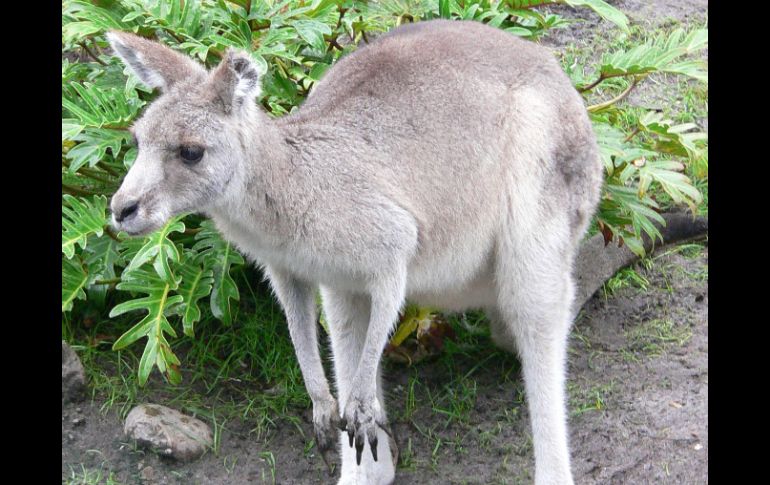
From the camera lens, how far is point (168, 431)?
5148mm

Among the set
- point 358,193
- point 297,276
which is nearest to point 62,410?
point 297,276

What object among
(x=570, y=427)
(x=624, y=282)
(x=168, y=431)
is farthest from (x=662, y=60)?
(x=168, y=431)

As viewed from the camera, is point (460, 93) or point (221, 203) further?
point (460, 93)

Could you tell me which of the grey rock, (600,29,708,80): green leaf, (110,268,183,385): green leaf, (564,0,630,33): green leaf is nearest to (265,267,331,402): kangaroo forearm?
(110,268,183,385): green leaf

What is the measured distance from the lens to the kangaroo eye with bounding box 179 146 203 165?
13.2 feet

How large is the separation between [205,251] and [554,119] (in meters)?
1.78

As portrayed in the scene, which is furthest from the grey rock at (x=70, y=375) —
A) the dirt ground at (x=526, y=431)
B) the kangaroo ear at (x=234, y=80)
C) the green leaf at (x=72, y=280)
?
the kangaroo ear at (x=234, y=80)

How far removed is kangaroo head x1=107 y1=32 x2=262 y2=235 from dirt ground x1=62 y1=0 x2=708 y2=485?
1586 mm

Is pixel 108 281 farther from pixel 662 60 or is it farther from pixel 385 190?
pixel 662 60

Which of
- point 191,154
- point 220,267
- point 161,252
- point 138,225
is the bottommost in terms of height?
point 220,267

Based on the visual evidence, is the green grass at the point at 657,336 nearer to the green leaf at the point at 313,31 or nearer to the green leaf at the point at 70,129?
the green leaf at the point at 313,31

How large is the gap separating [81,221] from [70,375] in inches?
30.4

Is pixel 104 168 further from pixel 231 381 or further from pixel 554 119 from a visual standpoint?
pixel 554 119

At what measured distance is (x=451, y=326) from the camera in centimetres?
588
